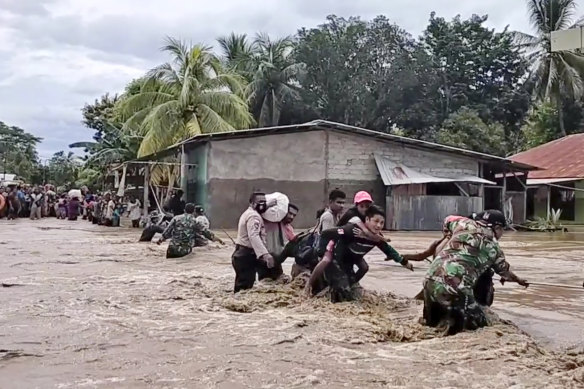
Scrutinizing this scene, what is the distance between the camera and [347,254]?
7652 mm

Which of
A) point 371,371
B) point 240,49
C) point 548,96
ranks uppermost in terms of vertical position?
point 240,49

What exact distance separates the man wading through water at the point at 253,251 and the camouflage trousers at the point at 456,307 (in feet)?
8.40

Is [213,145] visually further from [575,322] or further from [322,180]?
[575,322]

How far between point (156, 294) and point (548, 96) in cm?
3547

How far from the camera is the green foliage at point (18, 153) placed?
59.3 metres

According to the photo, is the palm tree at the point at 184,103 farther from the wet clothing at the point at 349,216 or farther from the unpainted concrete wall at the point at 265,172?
the wet clothing at the point at 349,216

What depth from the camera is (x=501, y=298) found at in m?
9.06

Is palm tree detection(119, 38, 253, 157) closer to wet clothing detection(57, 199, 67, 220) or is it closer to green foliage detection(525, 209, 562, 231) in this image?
wet clothing detection(57, 199, 67, 220)

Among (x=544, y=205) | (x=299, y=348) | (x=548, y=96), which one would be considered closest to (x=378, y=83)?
(x=548, y=96)

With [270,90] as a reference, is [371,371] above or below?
below

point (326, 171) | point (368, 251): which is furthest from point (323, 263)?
point (326, 171)

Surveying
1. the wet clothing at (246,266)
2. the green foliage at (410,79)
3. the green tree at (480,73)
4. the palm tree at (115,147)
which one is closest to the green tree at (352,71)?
the green foliage at (410,79)

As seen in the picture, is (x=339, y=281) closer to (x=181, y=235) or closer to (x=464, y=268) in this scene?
(x=464, y=268)

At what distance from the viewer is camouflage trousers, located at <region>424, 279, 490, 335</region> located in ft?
20.4
